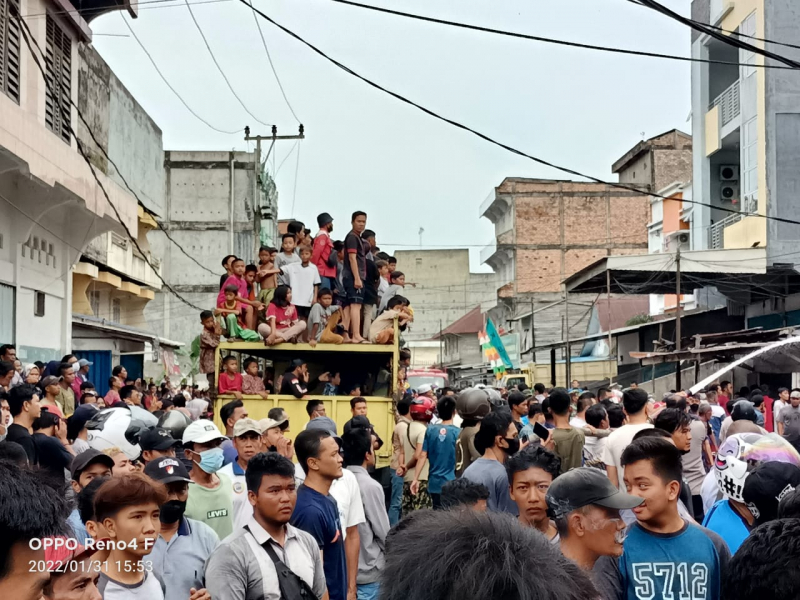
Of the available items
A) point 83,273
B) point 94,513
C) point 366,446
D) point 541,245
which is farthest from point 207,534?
point 541,245

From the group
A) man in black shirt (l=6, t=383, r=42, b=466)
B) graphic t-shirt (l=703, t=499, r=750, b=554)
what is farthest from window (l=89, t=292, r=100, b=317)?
graphic t-shirt (l=703, t=499, r=750, b=554)

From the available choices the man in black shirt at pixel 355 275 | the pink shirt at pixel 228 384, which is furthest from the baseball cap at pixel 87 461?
the man in black shirt at pixel 355 275

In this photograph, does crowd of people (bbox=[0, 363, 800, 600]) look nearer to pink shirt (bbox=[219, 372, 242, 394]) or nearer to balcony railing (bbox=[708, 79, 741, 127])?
pink shirt (bbox=[219, 372, 242, 394])

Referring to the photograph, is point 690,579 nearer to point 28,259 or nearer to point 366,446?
point 366,446

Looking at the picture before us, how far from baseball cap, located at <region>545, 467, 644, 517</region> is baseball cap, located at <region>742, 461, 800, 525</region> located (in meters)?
0.85

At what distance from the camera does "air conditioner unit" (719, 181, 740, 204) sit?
1241 inches

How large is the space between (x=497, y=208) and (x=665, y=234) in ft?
86.0

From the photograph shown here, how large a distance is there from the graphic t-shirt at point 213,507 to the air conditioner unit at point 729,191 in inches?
1103

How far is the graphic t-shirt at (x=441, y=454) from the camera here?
1005cm

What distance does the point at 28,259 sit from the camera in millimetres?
18562

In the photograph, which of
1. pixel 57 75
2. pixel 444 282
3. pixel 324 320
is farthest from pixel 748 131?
pixel 444 282

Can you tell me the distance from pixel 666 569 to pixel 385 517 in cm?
341

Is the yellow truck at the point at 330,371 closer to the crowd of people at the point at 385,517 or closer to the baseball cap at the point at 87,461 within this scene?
the crowd of people at the point at 385,517

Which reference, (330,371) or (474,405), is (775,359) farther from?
(474,405)
